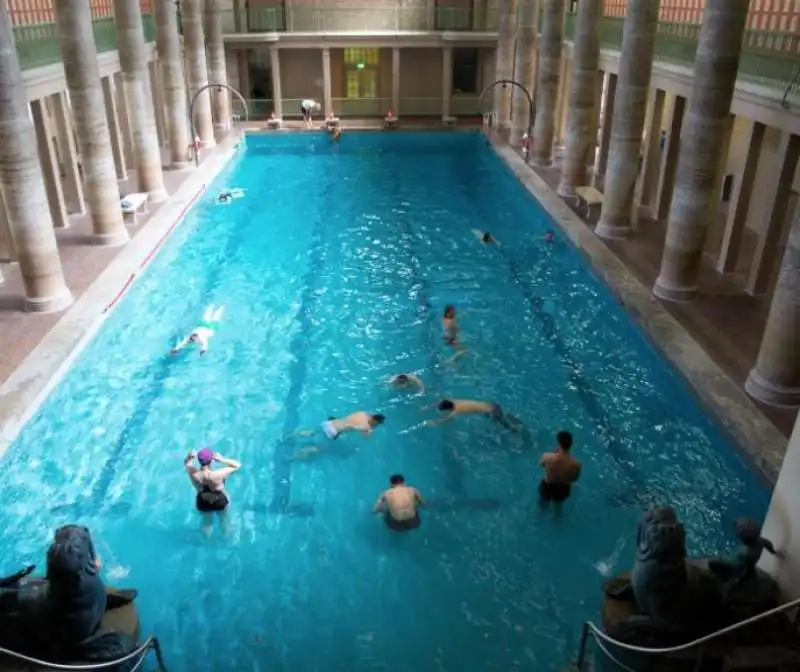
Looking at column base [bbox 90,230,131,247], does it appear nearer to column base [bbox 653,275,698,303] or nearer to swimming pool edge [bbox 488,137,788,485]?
swimming pool edge [bbox 488,137,788,485]

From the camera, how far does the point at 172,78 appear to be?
68.0 ft

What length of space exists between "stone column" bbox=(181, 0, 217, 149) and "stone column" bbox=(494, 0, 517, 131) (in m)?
9.93

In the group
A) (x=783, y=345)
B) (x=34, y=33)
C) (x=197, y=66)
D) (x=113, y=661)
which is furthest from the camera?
(x=197, y=66)

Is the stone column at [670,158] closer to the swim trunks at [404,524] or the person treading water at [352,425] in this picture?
the person treading water at [352,425]

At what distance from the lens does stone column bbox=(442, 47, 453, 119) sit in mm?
28266

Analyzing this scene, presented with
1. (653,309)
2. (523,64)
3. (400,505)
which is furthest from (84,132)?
(523,64)

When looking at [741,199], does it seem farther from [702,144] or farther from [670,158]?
[670,158]

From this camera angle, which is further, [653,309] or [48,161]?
[48,161]

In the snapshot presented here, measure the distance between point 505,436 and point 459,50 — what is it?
23912mm

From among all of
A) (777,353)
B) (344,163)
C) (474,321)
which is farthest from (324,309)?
(344,163)

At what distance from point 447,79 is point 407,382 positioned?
67.3ft

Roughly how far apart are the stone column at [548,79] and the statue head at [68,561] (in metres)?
18.4

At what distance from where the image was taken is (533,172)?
21422 millimetres

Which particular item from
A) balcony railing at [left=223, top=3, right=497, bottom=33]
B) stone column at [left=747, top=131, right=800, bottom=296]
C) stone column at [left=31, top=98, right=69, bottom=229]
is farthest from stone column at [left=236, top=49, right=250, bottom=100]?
stone column at [left=747, top=131, right=800, bottom=296]
